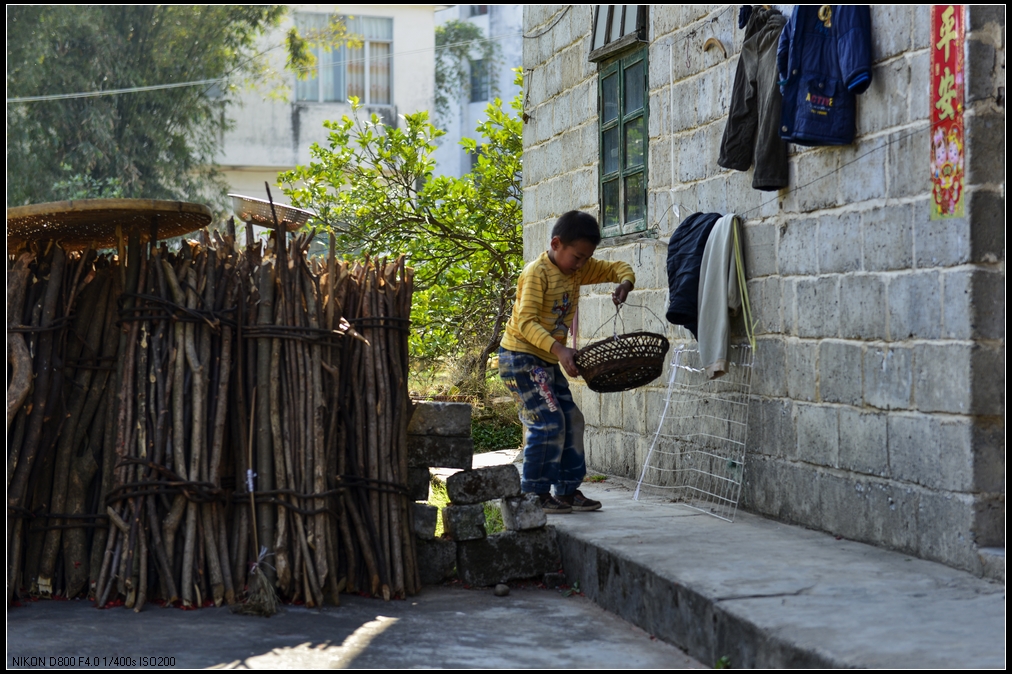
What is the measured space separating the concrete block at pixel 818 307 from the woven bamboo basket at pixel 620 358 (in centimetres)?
71

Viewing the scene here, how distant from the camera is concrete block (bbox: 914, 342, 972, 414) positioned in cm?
424

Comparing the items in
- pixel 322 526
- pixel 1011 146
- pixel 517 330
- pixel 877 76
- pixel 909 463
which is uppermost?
pixel 877 76

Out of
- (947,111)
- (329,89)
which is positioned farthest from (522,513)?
(329,89)

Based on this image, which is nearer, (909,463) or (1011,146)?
(1011,146)

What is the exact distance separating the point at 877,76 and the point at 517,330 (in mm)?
2246

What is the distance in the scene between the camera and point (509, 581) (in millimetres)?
5500

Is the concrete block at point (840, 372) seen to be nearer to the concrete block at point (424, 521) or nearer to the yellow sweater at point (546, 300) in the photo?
the yellow sweater at point (546, 300)

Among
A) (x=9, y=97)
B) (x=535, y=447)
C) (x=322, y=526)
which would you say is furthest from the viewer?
(x=9, y=97)

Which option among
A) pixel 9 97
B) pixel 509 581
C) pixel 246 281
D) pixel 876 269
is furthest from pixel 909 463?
pixel 9 97

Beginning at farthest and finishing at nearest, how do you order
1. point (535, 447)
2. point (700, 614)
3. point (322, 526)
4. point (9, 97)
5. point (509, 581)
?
point (9, 97), point (535, 447), point (509, 581), point (322, 526), point (700, 614)

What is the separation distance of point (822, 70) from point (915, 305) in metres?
1.25

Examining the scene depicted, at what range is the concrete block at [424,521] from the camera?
18.0 feet

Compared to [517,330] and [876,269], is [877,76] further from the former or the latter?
[517,330]

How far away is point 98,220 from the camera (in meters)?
Result: 5.14
